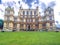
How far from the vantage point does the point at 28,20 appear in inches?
263

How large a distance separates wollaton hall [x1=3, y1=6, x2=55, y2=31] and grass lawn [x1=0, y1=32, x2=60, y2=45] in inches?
10.9

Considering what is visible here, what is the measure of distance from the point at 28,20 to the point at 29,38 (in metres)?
0.88

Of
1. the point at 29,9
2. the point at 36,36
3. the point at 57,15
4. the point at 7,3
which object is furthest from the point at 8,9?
the point at 57,15

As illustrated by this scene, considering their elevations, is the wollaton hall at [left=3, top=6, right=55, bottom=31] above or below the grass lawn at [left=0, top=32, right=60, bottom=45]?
above

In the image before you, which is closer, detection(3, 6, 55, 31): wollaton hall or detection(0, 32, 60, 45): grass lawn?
detection(0, 32, 60, 45): grass lawn

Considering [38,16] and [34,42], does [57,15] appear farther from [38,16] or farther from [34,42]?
[34,42]

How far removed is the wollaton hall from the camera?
6598mm

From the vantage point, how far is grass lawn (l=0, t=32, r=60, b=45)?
5.76 m

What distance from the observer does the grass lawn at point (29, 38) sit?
18.9 ft

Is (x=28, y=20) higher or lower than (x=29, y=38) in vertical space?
higher

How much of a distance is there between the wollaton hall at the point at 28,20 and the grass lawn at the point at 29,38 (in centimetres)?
28

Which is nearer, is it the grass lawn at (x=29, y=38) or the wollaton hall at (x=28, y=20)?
the grass lawn at (x=29, y=38)

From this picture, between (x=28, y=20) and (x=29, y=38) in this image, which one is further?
(x=28, y=20)

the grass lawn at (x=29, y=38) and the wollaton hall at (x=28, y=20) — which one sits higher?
the wollaton hall at (x=28, y=20)
